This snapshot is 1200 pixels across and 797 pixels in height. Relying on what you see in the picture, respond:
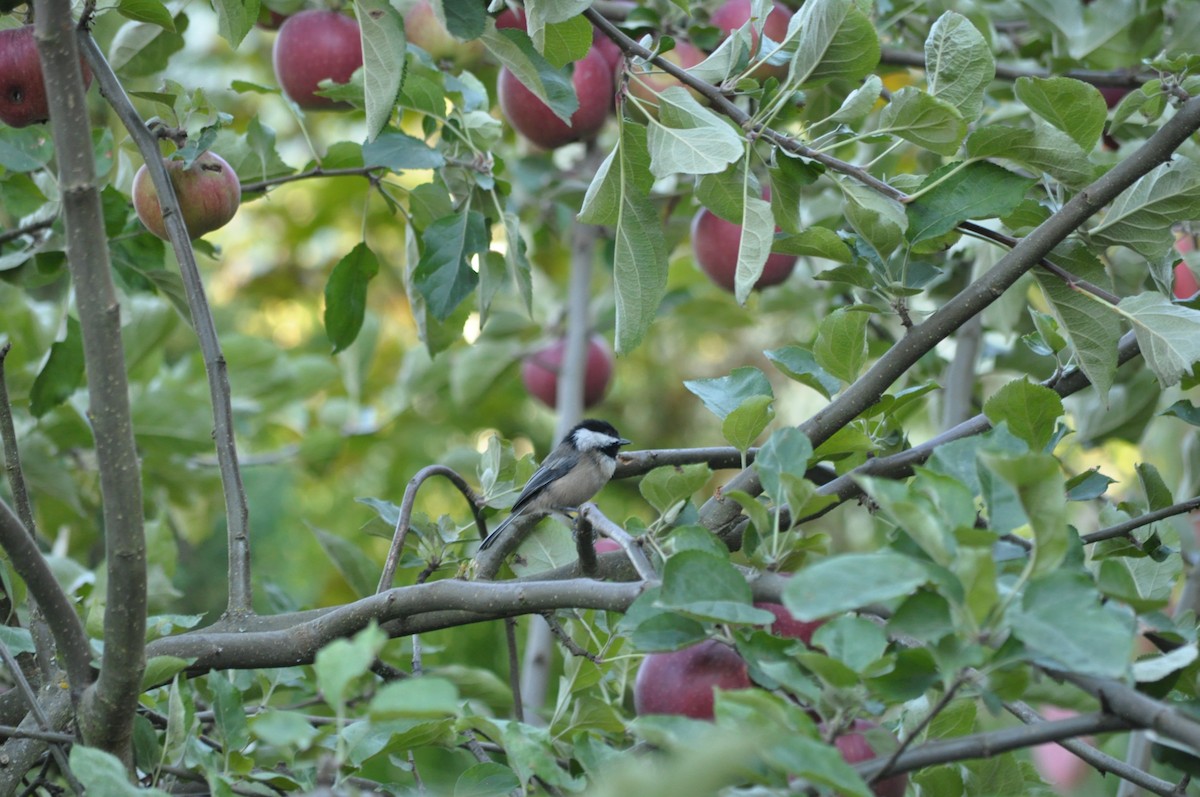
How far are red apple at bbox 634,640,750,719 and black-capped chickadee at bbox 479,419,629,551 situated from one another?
0.43 m

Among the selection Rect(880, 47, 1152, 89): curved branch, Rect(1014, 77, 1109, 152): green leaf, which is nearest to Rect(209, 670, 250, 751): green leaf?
Rect(1014, 77, 1109, 152): green leaf

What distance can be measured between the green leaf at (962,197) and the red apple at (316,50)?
75cm

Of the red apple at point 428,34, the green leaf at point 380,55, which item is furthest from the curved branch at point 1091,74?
the green leaf at point 380,55

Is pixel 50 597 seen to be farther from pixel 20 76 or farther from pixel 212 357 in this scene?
pixel 20 76

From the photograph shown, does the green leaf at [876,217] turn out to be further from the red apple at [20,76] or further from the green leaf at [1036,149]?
the red apple at [20,76]

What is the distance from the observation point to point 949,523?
570 millimetres

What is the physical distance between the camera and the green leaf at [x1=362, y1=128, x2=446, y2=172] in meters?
1.07

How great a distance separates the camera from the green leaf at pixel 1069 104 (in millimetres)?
829

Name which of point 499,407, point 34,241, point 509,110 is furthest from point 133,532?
point 499,407

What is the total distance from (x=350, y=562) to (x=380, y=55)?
583 mm

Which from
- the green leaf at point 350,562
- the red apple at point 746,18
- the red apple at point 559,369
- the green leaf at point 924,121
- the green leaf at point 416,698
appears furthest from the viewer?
the red apple at point 559,369

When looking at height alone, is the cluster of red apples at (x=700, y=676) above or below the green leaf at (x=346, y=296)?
below

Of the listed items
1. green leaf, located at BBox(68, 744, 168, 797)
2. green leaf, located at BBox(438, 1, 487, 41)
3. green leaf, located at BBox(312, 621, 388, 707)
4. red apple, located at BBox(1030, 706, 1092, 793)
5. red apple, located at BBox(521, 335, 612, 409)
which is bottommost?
red apple, located at BBox(1030, 706, 1092, 793)

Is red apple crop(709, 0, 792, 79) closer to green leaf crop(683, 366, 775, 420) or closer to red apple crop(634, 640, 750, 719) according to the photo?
green leaf crop(683, 366, 775, 420)
